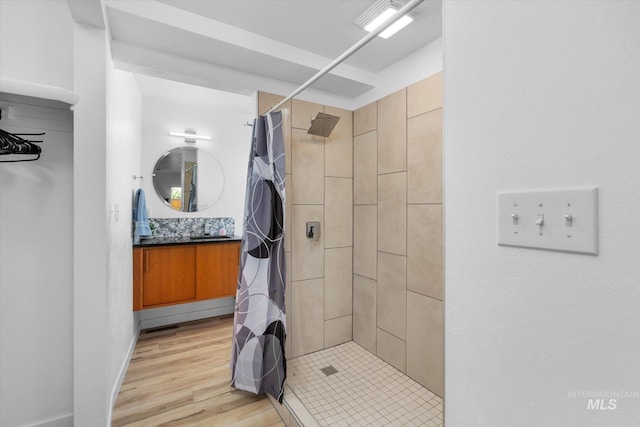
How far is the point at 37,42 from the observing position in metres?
1.40

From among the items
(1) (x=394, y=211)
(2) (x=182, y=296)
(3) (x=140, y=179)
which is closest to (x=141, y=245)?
(2) (x=182, y=296)

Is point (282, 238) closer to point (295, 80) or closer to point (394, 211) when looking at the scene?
point (394, 211)

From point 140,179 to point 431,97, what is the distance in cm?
300

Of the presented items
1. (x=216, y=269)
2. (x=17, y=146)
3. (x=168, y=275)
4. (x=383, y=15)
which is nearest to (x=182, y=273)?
(x=168, y=275)

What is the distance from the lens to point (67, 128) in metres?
1.51

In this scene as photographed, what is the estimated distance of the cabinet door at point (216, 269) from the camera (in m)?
2.90

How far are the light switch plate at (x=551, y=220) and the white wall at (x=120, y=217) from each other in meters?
1.84

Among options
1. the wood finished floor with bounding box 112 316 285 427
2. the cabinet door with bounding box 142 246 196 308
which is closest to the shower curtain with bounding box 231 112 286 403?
the wood finished floor with bounding box 112 316 285 427

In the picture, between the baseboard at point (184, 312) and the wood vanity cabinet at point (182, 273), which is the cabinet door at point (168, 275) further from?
the baseboard at point (184, 312)

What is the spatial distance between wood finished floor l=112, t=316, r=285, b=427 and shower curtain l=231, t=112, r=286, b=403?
130mm

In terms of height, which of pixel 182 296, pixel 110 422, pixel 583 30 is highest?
pixel 583 30

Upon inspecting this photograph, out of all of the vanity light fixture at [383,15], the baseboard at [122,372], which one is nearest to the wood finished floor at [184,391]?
the baseboard at [122,372]

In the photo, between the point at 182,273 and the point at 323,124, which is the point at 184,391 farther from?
the point at 323,124

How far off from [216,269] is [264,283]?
1.32 metres
